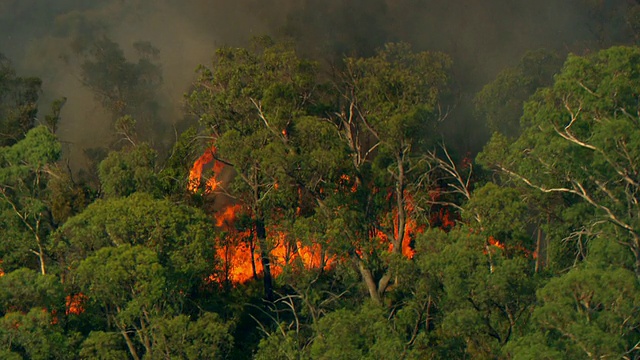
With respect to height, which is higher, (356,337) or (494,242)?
(494,242)

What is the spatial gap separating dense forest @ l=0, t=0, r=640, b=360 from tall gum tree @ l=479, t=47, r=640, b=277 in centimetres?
8

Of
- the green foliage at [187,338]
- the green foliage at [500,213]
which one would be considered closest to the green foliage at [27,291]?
the green foliage at [187,338]

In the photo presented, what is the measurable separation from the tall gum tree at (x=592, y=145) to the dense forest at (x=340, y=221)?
0.08 metres

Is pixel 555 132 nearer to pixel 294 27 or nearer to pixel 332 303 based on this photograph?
pixel 332 303

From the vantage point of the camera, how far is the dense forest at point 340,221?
38.1m

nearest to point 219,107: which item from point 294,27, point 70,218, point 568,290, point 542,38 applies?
point 70,218

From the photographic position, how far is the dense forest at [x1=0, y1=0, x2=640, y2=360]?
38062 mm

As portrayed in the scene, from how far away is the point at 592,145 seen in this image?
3853 centimetres

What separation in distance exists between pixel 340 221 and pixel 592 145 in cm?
936

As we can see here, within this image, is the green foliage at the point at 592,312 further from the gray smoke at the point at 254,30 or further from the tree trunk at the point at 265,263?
the gray smoke at the point at 254,30

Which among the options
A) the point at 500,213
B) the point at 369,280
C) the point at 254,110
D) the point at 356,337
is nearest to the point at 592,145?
the point at 500,213

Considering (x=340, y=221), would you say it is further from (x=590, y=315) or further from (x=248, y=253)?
(x=590, y=315)

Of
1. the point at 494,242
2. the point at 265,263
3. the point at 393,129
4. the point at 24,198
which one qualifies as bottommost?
the point at 494,242

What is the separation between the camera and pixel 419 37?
64.9 m
